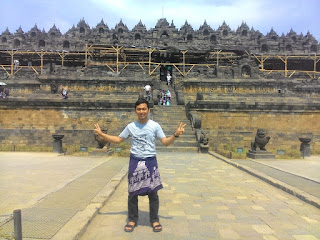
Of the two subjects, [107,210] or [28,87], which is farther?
[28,87]

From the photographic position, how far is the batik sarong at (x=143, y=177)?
144 inches

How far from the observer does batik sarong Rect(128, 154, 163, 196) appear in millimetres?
3658

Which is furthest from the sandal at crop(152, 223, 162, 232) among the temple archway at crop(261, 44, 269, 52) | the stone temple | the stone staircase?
the temple archway at crop(261, 44, 269, 52)

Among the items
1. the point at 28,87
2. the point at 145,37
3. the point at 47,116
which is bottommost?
the point at 47,116

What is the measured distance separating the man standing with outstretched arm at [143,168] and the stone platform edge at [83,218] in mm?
590

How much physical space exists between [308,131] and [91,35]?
37.7 metres

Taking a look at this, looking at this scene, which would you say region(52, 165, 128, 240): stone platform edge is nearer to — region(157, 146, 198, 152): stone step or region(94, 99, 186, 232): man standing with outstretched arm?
region(94, 99, 186, 232): man standing with outstretched arm

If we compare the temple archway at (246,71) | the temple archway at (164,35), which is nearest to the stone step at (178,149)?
the temple archway at (246,71)

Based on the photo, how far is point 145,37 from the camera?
43.1 metres

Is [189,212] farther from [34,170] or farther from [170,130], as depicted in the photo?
[170,130]

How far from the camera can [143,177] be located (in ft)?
12.0

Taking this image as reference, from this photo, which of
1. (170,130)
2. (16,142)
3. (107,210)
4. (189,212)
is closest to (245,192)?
(189,212)

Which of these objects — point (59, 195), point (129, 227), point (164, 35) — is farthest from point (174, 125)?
point (164, 35)

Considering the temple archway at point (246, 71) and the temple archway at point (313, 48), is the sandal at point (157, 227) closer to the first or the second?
the temple archway at point (246, 71)
